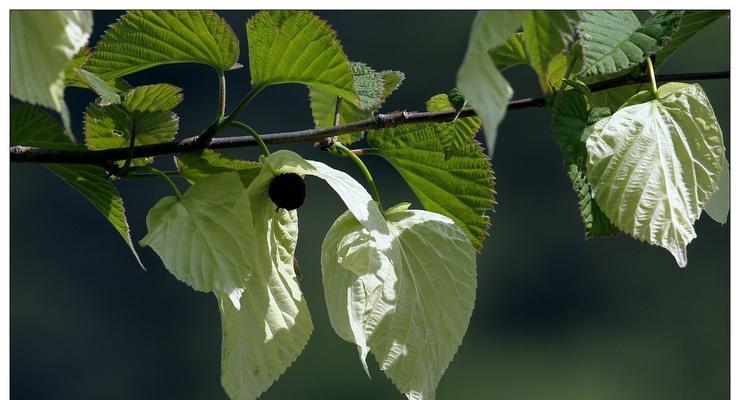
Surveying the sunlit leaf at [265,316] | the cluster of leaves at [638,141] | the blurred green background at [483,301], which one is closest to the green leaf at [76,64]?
the sunlit leaf at [265,316]

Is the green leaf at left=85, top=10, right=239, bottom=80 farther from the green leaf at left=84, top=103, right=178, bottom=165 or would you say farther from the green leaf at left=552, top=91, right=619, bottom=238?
the green leaf at left=552, top=91, right=619, bottom=238

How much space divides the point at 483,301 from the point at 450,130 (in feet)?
31.7

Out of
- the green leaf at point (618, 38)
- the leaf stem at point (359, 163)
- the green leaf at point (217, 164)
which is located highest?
the green leaf at point (618, 38)

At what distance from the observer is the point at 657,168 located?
524 millimetres

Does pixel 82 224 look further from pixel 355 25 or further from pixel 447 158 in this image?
pixel 447 158

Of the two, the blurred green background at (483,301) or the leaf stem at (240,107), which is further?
the blurred green background at (483,301)

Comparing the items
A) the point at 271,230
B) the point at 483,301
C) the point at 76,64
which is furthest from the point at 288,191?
the point at 483,301

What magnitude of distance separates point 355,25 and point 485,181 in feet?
31.2

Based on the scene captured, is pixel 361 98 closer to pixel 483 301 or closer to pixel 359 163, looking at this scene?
pixel 359 163

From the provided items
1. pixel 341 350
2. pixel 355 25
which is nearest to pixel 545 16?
pixel 341 350

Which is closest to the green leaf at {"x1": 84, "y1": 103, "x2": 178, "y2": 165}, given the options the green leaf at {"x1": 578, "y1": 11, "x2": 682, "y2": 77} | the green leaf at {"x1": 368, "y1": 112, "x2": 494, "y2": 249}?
the green leaf at {"x1": 368, "y1": 112, "x2": 494, "y2": 249}

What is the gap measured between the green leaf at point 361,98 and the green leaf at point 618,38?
0.30 ft

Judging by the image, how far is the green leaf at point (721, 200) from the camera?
0.56 m

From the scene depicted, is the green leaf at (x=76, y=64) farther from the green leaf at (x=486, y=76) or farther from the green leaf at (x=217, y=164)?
the green leaf at (x=486, y=76)
